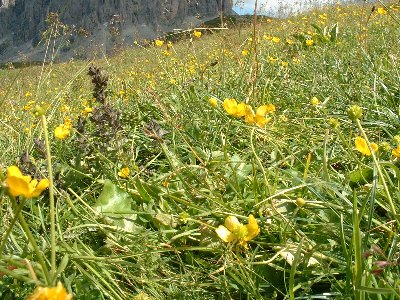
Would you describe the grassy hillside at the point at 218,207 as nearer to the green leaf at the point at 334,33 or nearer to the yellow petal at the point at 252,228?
the yellow petal at the point at 252,228

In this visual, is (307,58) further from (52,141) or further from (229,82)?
(52,141)

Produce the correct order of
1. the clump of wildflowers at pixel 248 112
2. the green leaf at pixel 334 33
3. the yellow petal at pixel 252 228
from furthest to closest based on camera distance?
the green leaf at pixel 334 33 → the clump of wildflowers at pixel 248 112 → the yellow petal at pixel 252 228

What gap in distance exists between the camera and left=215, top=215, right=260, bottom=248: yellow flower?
76 centimetres

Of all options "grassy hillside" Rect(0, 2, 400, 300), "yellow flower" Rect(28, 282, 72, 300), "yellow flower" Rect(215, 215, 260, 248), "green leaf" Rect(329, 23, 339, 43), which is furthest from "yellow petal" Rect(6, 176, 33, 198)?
"green leaf" Rect(329, 23, 339, 43)

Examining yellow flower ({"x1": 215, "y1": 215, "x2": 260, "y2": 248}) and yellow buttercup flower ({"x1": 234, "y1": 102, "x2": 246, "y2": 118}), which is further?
yellow buttercup flower ({"x1": 234, "y1": 102, "x2": 246, "y2": 118})

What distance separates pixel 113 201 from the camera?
4.14ft

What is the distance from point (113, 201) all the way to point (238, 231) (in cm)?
59

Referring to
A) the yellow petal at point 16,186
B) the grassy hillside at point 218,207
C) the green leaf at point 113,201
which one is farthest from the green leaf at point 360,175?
the yellow petal at point 16,186

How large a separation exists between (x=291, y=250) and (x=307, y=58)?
2023mm

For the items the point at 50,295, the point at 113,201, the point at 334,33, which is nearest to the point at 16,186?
the point at 50,295

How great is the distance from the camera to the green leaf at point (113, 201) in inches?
48.6

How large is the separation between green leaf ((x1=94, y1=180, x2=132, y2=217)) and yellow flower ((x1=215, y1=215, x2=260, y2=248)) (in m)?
0.50

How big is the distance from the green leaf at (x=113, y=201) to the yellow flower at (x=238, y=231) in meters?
0.50

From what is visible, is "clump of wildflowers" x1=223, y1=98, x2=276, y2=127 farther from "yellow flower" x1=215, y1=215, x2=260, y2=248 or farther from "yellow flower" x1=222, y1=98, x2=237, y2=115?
"yellow flower" x1=215, y1=215, x2=260, y2=248
